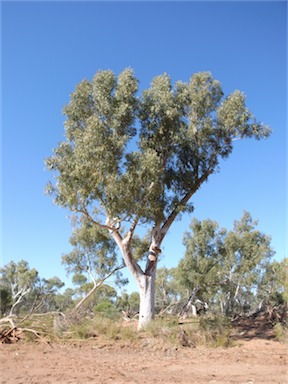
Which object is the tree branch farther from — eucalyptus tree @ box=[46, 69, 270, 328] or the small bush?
the small bush

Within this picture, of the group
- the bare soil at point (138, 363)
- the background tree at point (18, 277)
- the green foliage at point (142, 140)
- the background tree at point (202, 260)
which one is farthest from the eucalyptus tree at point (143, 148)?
the background tree at point (18, 277)

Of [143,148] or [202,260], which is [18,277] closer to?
[202,260]

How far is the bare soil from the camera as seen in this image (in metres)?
6.86

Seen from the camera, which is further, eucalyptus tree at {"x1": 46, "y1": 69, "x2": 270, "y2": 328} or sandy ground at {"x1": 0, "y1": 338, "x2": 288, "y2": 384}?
eucalyptus tree at {"x1": 46, "y1": 69, "x2": 270, "y2": 328}

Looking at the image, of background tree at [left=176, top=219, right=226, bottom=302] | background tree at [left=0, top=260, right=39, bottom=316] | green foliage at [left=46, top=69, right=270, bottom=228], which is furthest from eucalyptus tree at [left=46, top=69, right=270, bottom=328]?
background tree at [left=0, top=260, right=39, bottom=316]

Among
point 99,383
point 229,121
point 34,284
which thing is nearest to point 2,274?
point 34,284

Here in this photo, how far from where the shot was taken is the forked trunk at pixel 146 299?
47.6ft

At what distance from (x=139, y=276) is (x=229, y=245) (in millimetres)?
16332

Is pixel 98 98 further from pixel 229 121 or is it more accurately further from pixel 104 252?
pixel 104 252

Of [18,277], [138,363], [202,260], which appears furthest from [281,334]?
[18,277]

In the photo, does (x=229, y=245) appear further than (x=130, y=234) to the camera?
Yes

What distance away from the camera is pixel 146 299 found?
581 inches

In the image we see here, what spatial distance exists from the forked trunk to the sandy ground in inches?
112

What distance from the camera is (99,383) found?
6230 millimetres
